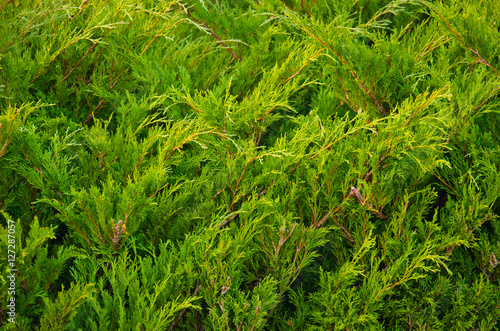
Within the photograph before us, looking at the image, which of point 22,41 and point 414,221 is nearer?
point 414,221

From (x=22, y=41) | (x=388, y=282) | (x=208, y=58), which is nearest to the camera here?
(x=388, y=282)

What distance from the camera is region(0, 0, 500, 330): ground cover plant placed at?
→ 1.98 metres

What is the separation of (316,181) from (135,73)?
1498 millimetres

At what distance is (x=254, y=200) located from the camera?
7.03ft

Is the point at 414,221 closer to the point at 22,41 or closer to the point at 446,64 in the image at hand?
the point at 446,64

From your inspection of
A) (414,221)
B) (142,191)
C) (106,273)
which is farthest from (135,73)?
(414,221)

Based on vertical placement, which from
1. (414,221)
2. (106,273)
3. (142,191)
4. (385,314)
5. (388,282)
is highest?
(142,191)

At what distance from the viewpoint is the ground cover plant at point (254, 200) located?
1.98 m

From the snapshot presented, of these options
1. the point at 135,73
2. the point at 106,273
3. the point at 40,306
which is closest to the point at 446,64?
the point at 135,73

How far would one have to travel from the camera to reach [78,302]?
5.98 ft

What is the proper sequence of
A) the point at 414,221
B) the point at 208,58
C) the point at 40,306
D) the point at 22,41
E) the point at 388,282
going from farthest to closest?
1. the point at 208,58
2. the point at 22,41
3. the point at 414,221
4. the point at 388,282
5. the point at 40,306

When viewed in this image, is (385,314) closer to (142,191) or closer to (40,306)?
(142,191)

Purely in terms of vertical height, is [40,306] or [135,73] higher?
[135,73]

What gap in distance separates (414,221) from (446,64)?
1.17 meters
